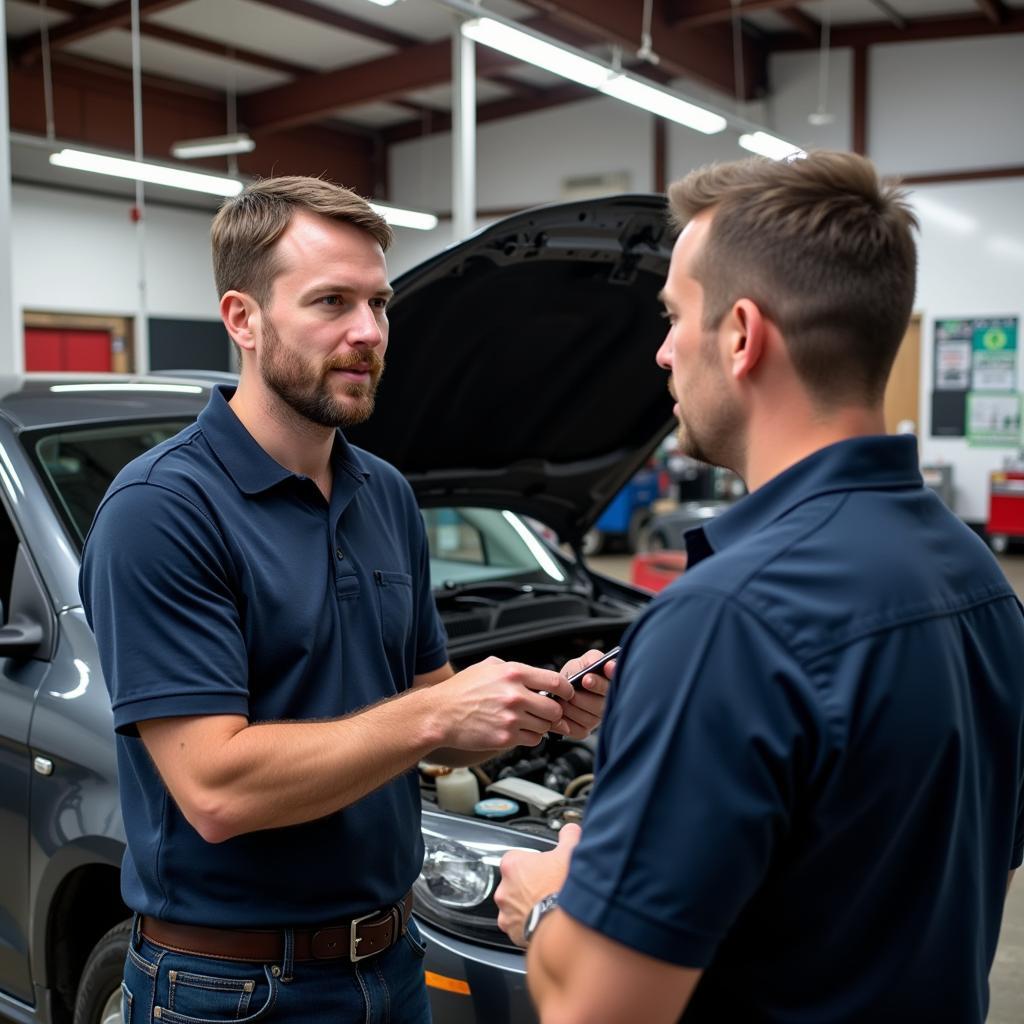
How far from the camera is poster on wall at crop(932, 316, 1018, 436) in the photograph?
13.0 metres

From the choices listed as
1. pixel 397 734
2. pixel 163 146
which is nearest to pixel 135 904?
pixel 397 734

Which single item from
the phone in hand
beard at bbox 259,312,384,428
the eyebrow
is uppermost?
the eyebrow

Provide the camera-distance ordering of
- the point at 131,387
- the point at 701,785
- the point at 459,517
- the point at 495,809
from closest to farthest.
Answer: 1. the point at 701,785
2. the point at 495,809
3. the point at 131,387
4. the point at 459,517

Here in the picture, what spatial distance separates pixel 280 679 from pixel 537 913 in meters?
0.56

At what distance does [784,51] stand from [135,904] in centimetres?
1448

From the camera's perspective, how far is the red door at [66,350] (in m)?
13.7

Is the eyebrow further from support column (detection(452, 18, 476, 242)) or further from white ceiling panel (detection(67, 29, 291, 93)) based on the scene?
white ceiling panel (detection(67, 29, 291, 93))

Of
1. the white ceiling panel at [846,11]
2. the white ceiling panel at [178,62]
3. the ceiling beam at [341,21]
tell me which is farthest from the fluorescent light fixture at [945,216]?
the white ceiling panel at [178,62]

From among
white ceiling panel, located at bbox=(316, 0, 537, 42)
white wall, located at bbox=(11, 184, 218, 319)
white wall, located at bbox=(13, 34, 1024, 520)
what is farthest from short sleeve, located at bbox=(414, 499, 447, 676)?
white wall, located at bbox=(11, 184, 218, 319)

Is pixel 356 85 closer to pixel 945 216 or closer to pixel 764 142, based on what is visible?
pixel 764 142

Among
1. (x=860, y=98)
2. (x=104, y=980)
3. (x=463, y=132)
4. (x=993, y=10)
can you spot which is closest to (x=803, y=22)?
(x=860, y=98)

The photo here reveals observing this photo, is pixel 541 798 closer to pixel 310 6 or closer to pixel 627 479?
pixel 627 479

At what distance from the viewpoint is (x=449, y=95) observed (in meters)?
15.4

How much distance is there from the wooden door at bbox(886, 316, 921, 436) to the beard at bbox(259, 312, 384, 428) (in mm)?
13026
